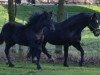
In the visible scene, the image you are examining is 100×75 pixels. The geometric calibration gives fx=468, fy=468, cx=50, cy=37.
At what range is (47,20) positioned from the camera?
17.1m

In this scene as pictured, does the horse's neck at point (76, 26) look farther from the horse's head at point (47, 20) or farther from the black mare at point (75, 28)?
the horse's head at point (47, 20)

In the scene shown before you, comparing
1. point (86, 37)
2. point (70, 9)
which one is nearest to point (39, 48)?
point (86, 37)

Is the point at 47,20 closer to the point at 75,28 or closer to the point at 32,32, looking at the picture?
the point at 32,32

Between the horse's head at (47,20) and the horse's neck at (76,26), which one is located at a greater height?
the horse's head at (47,20)

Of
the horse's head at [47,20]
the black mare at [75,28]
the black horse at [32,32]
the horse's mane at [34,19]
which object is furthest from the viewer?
the black mare at [75,28]

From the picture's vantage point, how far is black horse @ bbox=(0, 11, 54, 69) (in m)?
Result: 17.2

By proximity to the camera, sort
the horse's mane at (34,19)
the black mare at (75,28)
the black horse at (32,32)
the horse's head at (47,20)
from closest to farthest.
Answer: the horse's head at (47,20) → the black horse at (32,32) → the horse's mane at (34,19) → the black mare at (75,28)

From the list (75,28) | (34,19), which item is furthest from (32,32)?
Answer: (75,28)

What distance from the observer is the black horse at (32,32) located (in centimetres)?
1722

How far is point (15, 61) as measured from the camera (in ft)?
66.3

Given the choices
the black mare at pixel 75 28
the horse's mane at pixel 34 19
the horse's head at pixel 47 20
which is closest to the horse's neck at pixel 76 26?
the black mare at pixel 75 28

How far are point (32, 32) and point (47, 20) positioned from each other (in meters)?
0.88

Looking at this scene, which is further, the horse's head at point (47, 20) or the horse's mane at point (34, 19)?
the horse's mane at point (34, 19)

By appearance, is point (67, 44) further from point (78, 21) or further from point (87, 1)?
point (87, 1)
